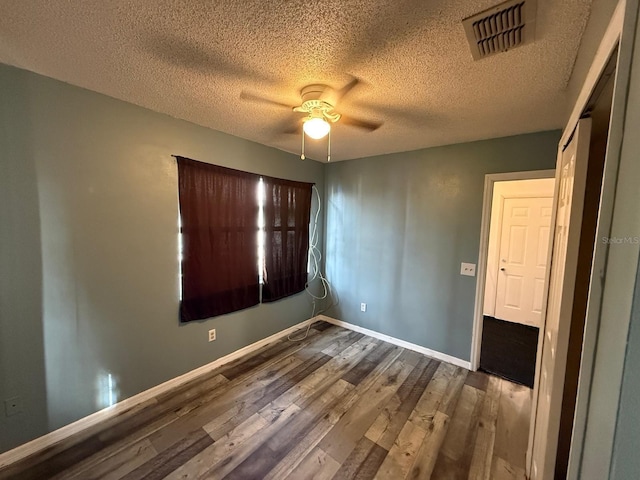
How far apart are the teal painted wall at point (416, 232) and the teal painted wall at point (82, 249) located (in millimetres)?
1962

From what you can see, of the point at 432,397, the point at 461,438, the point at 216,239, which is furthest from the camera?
the point at 216,239

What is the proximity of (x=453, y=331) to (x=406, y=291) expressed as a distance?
2.09ft

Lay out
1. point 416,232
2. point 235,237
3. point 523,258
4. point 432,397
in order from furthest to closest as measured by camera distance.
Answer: point 523,258
point 416,232
point 235,237
point 432,397

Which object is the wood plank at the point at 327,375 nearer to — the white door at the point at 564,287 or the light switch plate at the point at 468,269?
the light switch plate at the point at 468,269

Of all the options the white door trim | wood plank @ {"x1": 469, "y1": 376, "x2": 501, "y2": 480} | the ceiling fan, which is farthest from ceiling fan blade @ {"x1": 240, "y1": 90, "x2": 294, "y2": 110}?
wood plank @ {"x1": 469, "y1": 376, "x2": 501, "y2": 480}

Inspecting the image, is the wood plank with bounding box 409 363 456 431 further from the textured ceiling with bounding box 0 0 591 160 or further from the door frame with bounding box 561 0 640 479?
the textured ceiling with bounding box 0 0 591 160

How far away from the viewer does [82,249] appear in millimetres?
1787

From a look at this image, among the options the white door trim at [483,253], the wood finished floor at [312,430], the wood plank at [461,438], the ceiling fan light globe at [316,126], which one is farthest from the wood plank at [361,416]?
the ceiling fan light globe at [316,126]

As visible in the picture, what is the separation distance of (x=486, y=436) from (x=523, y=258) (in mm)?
2968

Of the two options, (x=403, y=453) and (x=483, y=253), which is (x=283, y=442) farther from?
(x=483, y=253)

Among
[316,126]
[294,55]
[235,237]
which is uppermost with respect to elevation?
[294,55]

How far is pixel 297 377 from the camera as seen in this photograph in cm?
253

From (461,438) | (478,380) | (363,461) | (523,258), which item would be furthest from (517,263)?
(363,461)

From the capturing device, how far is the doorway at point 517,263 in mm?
3637
